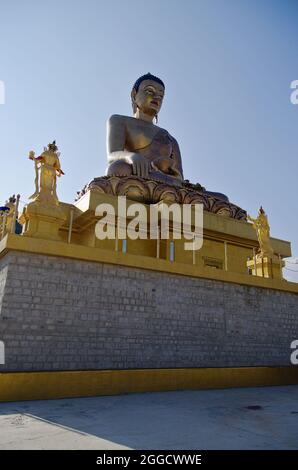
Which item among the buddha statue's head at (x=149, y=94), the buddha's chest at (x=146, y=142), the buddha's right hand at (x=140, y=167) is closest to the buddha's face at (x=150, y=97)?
the buddha statue's head at (x=149, y=94)

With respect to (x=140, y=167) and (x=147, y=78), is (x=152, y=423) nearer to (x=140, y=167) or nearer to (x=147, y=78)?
(x=140, y=167)

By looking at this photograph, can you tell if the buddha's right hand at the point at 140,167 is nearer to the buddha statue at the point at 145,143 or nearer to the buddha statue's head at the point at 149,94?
the buddha statue at the point at 145,143

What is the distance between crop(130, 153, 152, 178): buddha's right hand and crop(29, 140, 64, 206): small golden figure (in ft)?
15.3

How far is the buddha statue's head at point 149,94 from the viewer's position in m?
15.3

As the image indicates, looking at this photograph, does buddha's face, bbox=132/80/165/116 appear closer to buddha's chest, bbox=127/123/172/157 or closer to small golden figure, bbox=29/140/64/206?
buddha's chest, bbox=127/123/172/157

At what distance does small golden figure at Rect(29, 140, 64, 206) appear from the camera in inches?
276

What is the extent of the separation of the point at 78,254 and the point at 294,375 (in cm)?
597

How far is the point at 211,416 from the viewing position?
4586 mm

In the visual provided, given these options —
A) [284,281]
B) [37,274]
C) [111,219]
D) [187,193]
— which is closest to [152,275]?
[37,274]

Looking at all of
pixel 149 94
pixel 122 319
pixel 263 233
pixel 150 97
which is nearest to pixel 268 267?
pixel 263 233

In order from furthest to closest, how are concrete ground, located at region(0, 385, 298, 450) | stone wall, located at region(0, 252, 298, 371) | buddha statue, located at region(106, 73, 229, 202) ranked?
1. buddha statue, located at region(106, 73, 229, 202)
2. stone wall, located at region(0, 252, 298, 371)
3. concrete ground, located at region(0, 385, 298, 450)

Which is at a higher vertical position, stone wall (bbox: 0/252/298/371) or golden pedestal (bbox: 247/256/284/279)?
golden pedestal (bbox: 247/256/284/279)

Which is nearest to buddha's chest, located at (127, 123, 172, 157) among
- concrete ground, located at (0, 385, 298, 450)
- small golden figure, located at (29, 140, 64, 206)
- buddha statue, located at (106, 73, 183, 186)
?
buddha statue, located at (106, 73, 183, 186)
